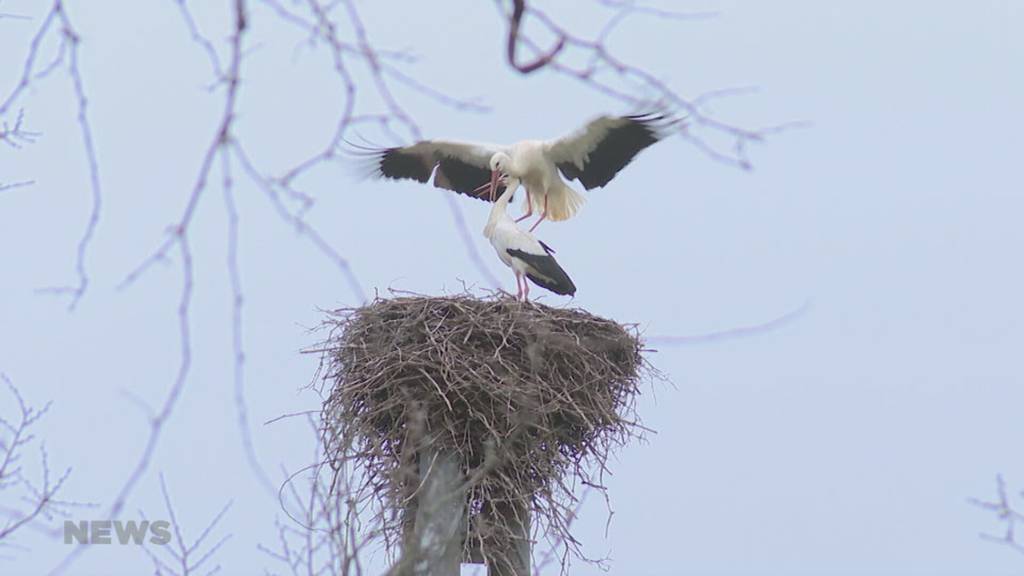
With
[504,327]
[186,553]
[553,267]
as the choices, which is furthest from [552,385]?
[186,553]

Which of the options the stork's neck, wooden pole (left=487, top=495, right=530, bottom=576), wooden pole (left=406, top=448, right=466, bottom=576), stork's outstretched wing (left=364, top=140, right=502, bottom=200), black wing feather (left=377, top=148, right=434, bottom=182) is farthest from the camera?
black wing feather (left=377, top=148, right=434, bottom=182)

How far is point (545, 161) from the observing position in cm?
785

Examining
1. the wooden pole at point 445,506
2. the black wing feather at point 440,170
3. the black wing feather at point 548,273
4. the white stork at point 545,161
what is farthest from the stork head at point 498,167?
the wooden pole at point 445,506

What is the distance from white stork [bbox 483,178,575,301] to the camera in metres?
7.43

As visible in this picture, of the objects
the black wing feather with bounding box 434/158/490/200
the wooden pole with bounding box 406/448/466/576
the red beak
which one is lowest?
the wooden pole with bounding box 406/448/466/576

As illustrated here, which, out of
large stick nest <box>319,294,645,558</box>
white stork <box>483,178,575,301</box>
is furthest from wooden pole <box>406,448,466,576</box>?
white stork <box>483,178,575,301</box>

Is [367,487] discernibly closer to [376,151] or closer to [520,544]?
[520,544]

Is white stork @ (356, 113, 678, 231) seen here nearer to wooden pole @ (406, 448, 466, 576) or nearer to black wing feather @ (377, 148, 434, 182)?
black wing feather @ (377, 148, 434, 182)

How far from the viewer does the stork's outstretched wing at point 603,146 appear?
24.7ft

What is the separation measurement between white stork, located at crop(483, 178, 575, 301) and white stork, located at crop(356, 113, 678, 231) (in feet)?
1.14

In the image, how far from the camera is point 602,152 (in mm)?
7719

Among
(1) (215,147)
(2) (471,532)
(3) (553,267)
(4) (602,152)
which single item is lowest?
(1) (215,147)

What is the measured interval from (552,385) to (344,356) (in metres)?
0.86

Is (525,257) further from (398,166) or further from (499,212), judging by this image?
(398,166)
